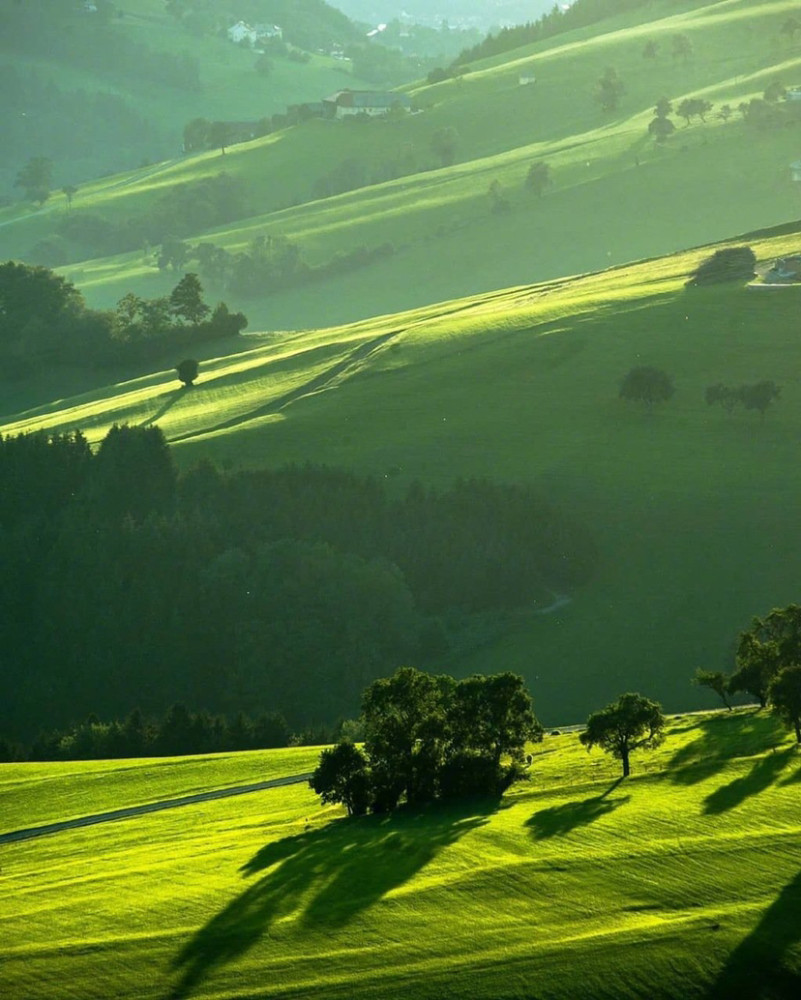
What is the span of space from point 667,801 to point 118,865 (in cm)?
1555

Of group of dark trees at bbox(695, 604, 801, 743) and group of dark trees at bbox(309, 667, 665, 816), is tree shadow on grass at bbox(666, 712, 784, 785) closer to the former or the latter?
group of dark trees at bbox(695, 604, 801, 743)

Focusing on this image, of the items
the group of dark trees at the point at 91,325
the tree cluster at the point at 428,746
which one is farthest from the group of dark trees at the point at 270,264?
the tree cluster at the point at 428,746

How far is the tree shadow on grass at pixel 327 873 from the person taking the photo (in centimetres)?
3612

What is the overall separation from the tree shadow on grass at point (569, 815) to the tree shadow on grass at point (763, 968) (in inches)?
284

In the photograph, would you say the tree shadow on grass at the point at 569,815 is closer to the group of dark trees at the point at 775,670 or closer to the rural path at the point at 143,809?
the group of dark trees at the point at 775,670

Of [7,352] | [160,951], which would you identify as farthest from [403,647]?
[7,352]

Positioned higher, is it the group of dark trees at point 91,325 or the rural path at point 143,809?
the group of dark trees at point 91,325

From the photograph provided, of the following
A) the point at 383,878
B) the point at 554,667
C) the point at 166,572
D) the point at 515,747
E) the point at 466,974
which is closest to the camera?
the point at 466,974

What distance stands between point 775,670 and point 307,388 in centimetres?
6076

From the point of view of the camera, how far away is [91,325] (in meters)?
138

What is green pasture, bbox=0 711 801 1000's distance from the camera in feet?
113

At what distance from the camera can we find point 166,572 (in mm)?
87188

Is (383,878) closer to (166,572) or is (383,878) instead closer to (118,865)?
(118,865)

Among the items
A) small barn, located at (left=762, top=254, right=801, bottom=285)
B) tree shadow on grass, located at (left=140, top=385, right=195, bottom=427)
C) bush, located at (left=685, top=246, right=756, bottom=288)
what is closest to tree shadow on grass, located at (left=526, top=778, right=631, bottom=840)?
tree shadow on grass, located at (left=140, top=385, right=195, bottom=427)
